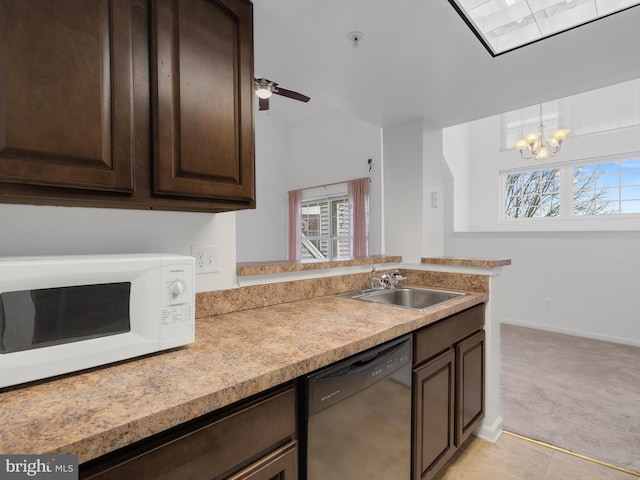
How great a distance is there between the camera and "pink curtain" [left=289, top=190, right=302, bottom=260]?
603 centimetres

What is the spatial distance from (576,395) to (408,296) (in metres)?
1.72

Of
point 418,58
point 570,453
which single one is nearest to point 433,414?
point 570,453

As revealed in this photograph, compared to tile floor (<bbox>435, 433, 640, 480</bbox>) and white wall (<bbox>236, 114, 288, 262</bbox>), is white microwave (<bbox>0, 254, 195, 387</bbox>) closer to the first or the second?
tile floor (<bbox>435, 433, 640, 480</bbox>)

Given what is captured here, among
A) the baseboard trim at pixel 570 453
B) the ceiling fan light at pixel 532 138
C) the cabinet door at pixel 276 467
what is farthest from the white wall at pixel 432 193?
the cabinet door at pixel 276 467

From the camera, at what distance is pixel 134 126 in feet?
3.08

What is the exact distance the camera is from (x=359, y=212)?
5031 millimetres

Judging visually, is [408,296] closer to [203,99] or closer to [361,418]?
[361,418]

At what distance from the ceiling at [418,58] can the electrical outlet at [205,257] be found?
3.29 feet

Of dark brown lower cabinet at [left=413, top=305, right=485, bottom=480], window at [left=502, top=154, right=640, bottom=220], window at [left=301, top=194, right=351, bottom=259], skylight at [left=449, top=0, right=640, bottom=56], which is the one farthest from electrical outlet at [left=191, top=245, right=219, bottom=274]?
window at [left=502, top=154, right=640, bottom=220]

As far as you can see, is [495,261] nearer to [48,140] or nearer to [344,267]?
[344,267]

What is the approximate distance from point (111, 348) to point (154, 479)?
1.13 ft

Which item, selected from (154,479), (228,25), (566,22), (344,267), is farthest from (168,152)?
(566,22)

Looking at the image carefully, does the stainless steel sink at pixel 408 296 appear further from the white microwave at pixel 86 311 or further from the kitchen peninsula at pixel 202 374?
the white microwave at pixel 86 311

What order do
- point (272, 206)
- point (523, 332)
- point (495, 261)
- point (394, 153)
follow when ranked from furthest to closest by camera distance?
1. point (272, 206)
2. point (523, 332)
3. point (394, 153)
4. point (495, 261)
